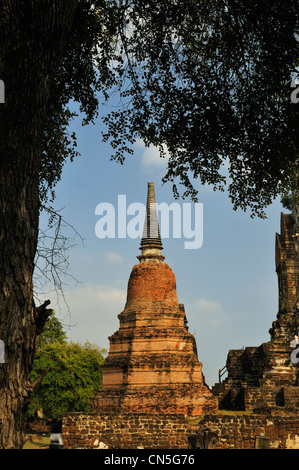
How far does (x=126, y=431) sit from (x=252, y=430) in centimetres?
361

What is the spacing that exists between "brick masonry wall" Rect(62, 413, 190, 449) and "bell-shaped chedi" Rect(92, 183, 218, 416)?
786 centimetres

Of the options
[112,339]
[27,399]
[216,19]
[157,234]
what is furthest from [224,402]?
[27,399]

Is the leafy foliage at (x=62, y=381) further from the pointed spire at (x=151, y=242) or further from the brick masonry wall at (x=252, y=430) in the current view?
the brick masonry wall at (x=252, y=430)

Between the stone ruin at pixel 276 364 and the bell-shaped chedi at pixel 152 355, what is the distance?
1593mm

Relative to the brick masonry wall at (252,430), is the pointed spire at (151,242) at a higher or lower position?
higher

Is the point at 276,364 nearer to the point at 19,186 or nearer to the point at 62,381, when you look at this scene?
the point at 19,186

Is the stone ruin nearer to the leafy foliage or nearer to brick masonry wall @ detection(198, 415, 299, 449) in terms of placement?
brick masonry wall @ detection(198, 415, 299, 449)

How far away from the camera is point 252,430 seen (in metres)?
13.0

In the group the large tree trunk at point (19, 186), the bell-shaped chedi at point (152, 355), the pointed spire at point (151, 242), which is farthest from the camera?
the pointed spire at point (151, 242)

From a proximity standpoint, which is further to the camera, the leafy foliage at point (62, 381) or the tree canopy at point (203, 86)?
the leafy foliage at point (62, 381)

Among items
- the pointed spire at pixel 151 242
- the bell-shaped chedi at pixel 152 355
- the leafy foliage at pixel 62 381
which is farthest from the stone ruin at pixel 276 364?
the leafy foliage at pixel 62 381

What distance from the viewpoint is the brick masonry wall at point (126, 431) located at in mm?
14406

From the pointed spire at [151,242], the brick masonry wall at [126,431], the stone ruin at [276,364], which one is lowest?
the brick masonry wall at [126,431]

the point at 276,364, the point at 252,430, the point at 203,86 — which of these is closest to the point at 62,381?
the point at 276,364
